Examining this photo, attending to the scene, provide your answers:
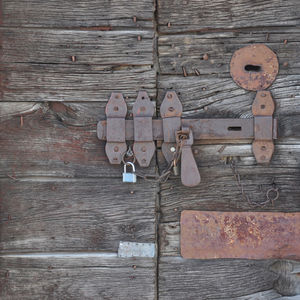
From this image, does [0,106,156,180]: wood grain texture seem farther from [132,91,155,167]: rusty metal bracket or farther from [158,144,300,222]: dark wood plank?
[158,144,300,222]: dark wood plank

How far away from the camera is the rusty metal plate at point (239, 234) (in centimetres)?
149

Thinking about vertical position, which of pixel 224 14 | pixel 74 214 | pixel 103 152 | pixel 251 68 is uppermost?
pixel 224 14

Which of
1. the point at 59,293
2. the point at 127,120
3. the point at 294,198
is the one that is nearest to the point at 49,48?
the point at 127,120

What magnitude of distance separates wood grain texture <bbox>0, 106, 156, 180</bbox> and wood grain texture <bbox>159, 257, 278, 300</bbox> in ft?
1.50

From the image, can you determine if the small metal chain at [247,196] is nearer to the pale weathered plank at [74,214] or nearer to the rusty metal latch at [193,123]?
the rusty metal latch at [193,123]

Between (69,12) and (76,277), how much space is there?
46.8 inches

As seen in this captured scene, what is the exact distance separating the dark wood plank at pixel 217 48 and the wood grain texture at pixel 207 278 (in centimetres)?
87

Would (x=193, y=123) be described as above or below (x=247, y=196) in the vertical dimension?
above

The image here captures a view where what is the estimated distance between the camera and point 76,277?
152 centimetres

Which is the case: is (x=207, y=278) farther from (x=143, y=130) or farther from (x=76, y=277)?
(x=143, y=130)

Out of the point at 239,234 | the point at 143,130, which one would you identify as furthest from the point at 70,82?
the point at 239,234

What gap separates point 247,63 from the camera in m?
1.47

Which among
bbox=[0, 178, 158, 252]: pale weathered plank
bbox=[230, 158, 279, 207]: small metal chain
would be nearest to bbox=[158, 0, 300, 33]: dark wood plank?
bbox=[230, 158, 279, 207]: small metal chain

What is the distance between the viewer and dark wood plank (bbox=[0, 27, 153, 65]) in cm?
147
